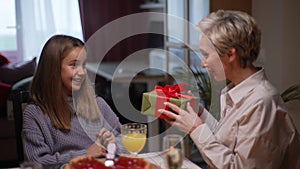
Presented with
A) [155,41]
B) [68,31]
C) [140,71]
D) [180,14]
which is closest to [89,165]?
[180,14]

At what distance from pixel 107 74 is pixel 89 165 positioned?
2870 millimetres

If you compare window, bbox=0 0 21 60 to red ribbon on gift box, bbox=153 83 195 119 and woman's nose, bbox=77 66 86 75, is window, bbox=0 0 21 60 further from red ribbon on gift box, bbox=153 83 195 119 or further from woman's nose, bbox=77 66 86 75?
red ribbon on gift box, bbox=153 83 195 119

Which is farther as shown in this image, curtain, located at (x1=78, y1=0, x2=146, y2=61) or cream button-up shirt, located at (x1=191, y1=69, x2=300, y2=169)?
curtain, located at (x1=78, y1=0, x2=146, y2=61)

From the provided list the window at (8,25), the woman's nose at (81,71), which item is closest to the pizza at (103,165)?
the woman's nose at (81,71)

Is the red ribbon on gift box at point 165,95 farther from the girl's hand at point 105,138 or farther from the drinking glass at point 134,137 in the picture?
the girl's hand at point 105,138

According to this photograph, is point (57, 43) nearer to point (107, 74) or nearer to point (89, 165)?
point (89, 165)

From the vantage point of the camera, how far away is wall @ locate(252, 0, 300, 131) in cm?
281

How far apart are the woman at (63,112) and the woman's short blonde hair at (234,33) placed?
520mm

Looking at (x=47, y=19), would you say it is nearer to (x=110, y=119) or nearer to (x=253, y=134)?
(x=110, y=119)

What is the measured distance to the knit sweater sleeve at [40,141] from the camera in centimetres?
155

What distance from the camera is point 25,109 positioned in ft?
5.41

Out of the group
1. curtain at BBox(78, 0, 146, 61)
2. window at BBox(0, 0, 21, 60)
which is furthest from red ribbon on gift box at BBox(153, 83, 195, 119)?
curtain at BBox(78, 0, 146, 61)

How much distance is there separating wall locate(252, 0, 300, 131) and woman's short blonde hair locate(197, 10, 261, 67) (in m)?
1.55

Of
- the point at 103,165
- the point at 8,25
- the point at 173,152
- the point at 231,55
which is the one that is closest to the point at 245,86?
the point at 231,55
